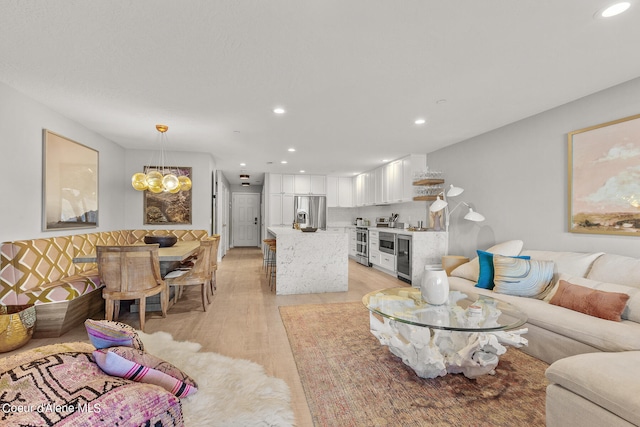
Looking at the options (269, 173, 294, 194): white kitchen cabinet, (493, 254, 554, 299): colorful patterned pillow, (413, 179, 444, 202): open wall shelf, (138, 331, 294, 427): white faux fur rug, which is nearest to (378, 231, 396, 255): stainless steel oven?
(413, 179, 444, 202): open wall shelf

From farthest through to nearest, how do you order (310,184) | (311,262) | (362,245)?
1. (310,184)
2. (362,245)
3. (311,262)

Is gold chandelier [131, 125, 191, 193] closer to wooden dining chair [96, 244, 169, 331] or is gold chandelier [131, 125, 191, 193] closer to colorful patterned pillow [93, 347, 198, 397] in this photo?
wooden dining chair [96, 244, 169, 331]

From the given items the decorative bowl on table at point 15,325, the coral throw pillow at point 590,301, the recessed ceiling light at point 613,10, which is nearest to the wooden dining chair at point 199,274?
the decorative bowl on table at point 15,325

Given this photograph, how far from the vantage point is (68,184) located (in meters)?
3.97

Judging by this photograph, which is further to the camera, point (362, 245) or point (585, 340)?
point (362, 245)

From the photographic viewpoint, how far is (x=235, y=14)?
6.22ft

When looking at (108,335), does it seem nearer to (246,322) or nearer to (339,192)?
(246,322)

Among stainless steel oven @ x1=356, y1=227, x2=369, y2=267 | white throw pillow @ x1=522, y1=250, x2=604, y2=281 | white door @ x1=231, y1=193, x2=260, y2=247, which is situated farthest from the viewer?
white door @ x1=231, y1=193, x2=260, y2=247

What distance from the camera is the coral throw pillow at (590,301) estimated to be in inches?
90.2

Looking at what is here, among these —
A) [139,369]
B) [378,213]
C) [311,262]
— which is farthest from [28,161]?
[378,213]

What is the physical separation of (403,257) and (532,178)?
95.0 inches

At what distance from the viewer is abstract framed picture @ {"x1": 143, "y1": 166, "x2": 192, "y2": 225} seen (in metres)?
5.83

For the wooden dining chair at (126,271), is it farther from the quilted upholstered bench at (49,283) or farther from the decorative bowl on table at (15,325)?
the decorative bowl on table at (15,325)

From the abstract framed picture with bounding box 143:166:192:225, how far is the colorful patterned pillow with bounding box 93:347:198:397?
455 centimetres
